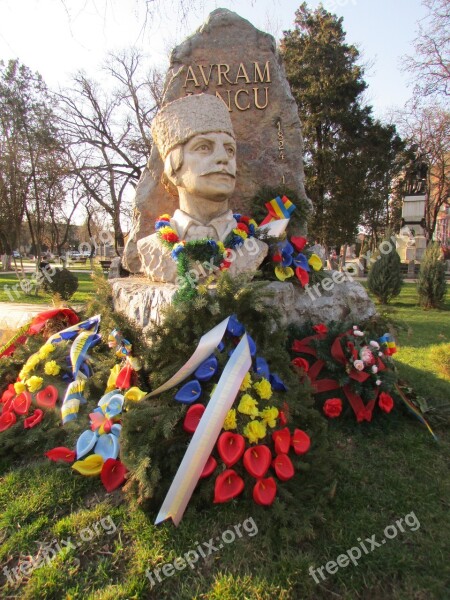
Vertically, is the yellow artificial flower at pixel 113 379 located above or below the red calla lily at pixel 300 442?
above

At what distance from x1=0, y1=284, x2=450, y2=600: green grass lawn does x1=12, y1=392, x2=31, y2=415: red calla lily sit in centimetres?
52

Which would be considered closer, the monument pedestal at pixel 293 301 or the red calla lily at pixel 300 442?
the red calla lily at pixel 300 442

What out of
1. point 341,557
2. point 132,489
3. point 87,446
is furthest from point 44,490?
point 341,557

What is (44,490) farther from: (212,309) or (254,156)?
(254,156)

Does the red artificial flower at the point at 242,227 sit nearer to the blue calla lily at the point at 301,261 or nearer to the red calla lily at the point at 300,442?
the blue calla lily at the point at 301,261

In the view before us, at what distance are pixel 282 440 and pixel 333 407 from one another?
942 millimetres

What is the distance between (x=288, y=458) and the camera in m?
2.00

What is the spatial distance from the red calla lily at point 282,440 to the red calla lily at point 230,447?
0.59 feet

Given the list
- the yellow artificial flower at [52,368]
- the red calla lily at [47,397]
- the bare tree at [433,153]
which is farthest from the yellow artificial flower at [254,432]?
the bare tree at [433,153]

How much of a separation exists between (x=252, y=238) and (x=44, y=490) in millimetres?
2171

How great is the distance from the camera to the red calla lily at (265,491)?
1854 millimetres

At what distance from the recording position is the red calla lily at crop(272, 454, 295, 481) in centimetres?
193

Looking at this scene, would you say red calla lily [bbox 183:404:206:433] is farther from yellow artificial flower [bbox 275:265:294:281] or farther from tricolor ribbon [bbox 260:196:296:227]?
tricolor ribbon [bbox 260:196:296:227]

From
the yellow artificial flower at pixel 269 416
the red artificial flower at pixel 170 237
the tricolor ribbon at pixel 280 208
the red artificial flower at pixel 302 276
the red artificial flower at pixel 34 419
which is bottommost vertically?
the red artificial flower at pixel 34 419
